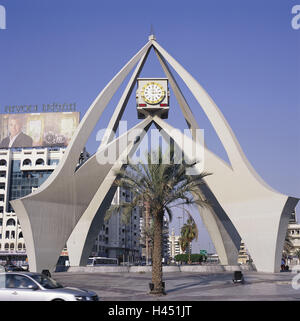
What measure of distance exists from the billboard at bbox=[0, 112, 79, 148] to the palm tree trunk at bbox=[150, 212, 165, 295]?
63242 millimetres

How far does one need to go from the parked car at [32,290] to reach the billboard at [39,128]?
227 feet

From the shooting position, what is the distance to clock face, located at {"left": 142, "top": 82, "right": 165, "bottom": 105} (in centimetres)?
3569

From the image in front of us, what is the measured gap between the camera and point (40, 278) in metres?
11.4

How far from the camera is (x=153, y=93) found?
118ft

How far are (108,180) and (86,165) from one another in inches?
165

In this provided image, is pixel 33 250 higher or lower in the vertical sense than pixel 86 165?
lower

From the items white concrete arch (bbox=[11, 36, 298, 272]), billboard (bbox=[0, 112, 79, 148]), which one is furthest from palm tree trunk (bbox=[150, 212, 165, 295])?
billboard (bbox=[0, 112, 79, 148])

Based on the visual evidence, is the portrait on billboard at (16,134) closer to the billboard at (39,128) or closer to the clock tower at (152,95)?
the billboard at (39,128)

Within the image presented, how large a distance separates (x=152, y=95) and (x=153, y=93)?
202 mm

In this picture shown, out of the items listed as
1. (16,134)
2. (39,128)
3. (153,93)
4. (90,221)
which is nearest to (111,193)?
(90,221)

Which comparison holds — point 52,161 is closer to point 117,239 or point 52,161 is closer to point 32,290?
point 117,239
